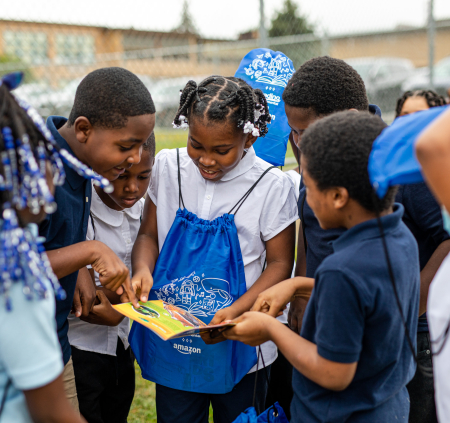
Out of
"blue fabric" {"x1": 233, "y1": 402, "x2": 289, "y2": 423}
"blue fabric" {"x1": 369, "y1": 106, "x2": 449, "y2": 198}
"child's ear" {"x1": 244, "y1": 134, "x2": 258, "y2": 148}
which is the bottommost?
"blue fabric" {"x1": 233, "y1": 402, "x2": 289, "y2": 423}

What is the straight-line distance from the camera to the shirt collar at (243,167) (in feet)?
7.19

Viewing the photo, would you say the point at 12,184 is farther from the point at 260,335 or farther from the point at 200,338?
the point at 200,338

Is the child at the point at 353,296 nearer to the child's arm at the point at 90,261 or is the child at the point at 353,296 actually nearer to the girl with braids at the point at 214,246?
the girl with braids at the point at 214,246

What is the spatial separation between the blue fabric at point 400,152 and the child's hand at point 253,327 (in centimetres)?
65

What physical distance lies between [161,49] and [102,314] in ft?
15.6

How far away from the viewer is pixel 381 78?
35.3ft

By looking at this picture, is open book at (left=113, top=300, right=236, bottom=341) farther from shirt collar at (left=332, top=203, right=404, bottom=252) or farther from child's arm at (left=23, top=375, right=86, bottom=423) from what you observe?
shirt collar at (left=332, top=203, right=404, bottom=252)

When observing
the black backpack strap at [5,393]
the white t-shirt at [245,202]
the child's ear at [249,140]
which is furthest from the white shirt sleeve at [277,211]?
the black backpack strap at [5,393]

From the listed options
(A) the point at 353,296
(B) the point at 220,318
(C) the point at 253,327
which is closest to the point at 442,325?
(A) the point at 353,296

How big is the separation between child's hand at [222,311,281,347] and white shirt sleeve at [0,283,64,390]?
719 mm

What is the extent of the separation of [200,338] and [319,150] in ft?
3.67

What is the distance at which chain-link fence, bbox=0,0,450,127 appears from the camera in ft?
15.2

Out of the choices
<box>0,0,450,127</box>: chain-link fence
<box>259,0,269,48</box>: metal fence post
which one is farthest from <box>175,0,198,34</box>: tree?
<box>259,0,269,48</box>: metal fence post

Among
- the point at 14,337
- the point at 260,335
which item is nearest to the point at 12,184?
the point at 14,337
